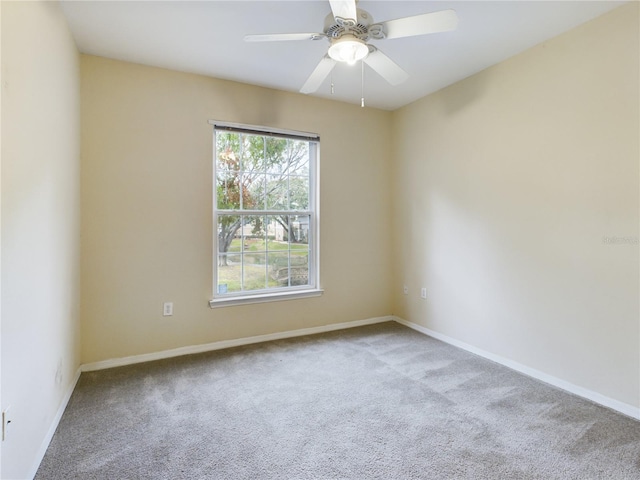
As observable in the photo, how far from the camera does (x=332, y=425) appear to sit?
192 centimetres

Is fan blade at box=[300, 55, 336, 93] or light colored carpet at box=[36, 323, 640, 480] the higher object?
fan blade at box=[300, 55, 336, 93]

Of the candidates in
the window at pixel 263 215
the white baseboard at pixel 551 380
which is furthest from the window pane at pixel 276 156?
the white baseboard at pixel 551 380

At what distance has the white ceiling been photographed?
205 cm

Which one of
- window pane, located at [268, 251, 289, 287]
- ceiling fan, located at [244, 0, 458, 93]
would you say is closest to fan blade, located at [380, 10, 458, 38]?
ceiling fan, located at [244, 0, 458, 93]

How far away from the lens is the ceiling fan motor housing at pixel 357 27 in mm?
1738

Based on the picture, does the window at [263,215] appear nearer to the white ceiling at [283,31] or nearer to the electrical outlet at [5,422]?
the white ceiling at [283,31]

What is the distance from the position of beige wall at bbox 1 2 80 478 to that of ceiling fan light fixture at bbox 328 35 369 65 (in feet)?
4.78

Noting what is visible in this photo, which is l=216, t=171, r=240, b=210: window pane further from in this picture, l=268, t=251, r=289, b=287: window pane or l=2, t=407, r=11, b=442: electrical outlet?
l=2, t=407, r=11, b=442: electrical outlet

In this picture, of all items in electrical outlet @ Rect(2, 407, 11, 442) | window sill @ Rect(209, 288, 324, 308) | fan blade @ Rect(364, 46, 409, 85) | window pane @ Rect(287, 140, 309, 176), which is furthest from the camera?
window pane @ Rect(287, 140, 309, 176)

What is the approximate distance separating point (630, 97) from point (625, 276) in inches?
43.6

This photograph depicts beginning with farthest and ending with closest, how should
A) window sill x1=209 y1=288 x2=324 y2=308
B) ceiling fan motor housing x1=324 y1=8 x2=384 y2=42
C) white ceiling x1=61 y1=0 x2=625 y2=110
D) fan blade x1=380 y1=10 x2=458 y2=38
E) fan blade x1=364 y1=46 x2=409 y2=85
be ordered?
window sill x1=209 y1=288 x2=324 y2=308, white ceiling x1=61 y1=0 x2=625 y2=110, fan blade x1=364 y1=46 x2=409 y2=85, ceiling fan motor housing x1=324 y1=8 x2=384 y2=42, fan blade x1=380 y1=10 x2=458 y2=38

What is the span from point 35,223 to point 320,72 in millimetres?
1806

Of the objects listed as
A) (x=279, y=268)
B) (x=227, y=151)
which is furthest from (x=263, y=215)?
(x=227, y=151)

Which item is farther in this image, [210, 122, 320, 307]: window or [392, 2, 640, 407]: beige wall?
[210, 122, 320, 307]: window
